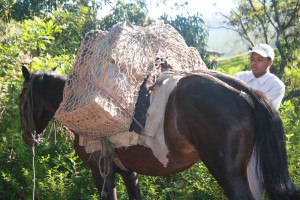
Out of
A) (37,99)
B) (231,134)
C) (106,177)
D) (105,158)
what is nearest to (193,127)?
(231,134)

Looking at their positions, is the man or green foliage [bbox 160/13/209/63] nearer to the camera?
the man

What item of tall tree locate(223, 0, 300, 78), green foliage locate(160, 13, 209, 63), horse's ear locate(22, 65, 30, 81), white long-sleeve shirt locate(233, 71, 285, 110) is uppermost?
tall tree locate(223, 0, 300, 78)

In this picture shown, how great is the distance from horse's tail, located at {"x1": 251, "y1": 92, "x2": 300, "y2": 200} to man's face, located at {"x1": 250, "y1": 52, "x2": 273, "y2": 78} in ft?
2.86

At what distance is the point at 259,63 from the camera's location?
344 centimetres

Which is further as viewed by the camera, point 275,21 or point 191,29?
point 275,21

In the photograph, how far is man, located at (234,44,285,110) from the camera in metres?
3.27

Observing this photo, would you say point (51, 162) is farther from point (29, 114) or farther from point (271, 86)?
point (271, 86)

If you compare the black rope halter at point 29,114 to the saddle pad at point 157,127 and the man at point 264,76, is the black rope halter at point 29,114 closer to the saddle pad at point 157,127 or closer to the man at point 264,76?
the saddle pad at point 157,127

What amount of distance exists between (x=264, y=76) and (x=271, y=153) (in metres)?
1.03

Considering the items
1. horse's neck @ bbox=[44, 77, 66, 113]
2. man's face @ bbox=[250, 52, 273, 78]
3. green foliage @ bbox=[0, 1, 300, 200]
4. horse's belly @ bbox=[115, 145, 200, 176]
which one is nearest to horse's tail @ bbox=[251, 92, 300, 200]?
horse's belly @ bbox=[115, 145, 200, 176]

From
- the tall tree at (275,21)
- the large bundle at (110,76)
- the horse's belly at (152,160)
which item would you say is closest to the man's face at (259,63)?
the large bundle at (110,76)

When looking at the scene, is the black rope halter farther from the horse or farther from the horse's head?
the horse

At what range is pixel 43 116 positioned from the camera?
4129 millimetres

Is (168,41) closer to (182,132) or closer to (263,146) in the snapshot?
(182,132)
